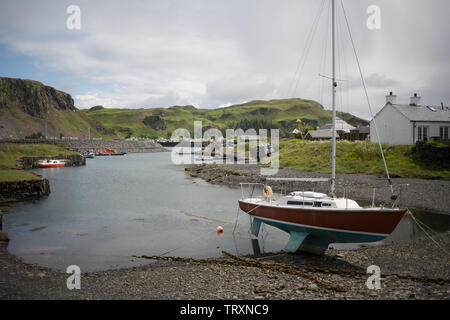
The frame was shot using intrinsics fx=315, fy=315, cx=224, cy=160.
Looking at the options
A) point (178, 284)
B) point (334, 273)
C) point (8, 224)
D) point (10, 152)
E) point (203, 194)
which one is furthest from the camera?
point (10, 152)

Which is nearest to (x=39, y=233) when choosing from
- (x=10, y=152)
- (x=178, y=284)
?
(x=178, y=284)

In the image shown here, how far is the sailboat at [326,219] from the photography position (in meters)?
14.4

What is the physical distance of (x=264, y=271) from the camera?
14047 mm

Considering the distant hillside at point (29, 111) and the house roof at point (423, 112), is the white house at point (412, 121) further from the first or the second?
the distant hillside at point (29, 111)

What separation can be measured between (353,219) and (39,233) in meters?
20.8

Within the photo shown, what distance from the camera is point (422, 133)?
145 feet

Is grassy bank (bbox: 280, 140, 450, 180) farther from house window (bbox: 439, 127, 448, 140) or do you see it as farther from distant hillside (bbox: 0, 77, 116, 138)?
distant hillside (bbox: 0, 77, 116, 138)

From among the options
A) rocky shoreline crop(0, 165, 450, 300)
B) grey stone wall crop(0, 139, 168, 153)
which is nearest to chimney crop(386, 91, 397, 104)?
rocky shoreline crop(0, 165, 450, 300)

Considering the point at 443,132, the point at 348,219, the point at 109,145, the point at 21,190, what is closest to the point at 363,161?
the point at 443,132

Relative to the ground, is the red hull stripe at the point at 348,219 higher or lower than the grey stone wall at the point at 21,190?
higher

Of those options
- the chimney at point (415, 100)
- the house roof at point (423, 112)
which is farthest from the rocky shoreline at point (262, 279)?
the chimney at point (415, 100)

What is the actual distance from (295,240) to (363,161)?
34.2 m

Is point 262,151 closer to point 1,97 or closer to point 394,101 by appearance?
point 394,101

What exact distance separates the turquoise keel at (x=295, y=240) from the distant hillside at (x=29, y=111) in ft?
558
